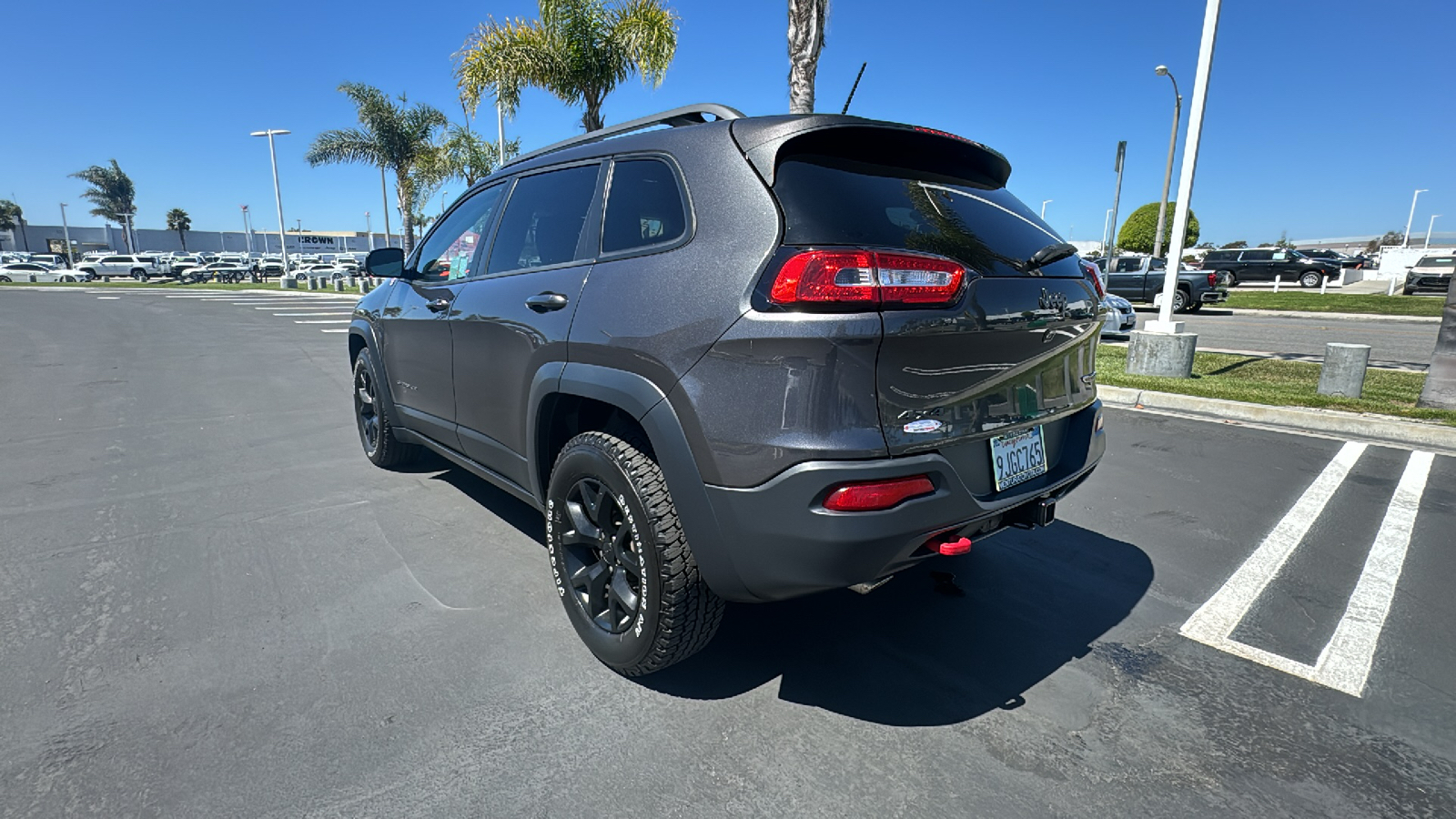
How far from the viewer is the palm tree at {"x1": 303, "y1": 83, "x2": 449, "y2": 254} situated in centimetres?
3008

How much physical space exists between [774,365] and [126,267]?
59.8 m

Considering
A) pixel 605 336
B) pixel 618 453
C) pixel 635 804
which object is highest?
pixel 605 336

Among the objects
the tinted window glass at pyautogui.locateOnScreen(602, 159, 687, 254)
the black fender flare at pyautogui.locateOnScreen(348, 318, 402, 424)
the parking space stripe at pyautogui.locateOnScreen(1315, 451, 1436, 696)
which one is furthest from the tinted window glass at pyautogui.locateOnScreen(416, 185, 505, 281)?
the parking space stripe at pyautogui.locateOnScreen(1315, 451, 1436, 696)

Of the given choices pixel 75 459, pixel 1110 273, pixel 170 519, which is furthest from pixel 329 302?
pixel 1110 273

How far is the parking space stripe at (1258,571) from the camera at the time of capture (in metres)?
2.91

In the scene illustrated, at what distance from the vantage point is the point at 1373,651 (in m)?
2.71

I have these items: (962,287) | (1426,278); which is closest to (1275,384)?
(962,287)

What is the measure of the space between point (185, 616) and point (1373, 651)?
4570 millimetres

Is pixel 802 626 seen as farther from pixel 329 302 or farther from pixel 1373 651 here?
pixel 329 302

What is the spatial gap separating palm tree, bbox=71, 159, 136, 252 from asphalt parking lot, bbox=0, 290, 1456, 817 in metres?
87.5

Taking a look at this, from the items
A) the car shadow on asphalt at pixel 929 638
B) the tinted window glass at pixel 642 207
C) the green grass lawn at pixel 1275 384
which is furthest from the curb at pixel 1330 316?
the tinted window glass at pixel 642 207

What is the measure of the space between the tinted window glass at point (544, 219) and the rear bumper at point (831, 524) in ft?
4.32

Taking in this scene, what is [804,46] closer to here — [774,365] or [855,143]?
[855,143]

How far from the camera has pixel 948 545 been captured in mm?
2113
